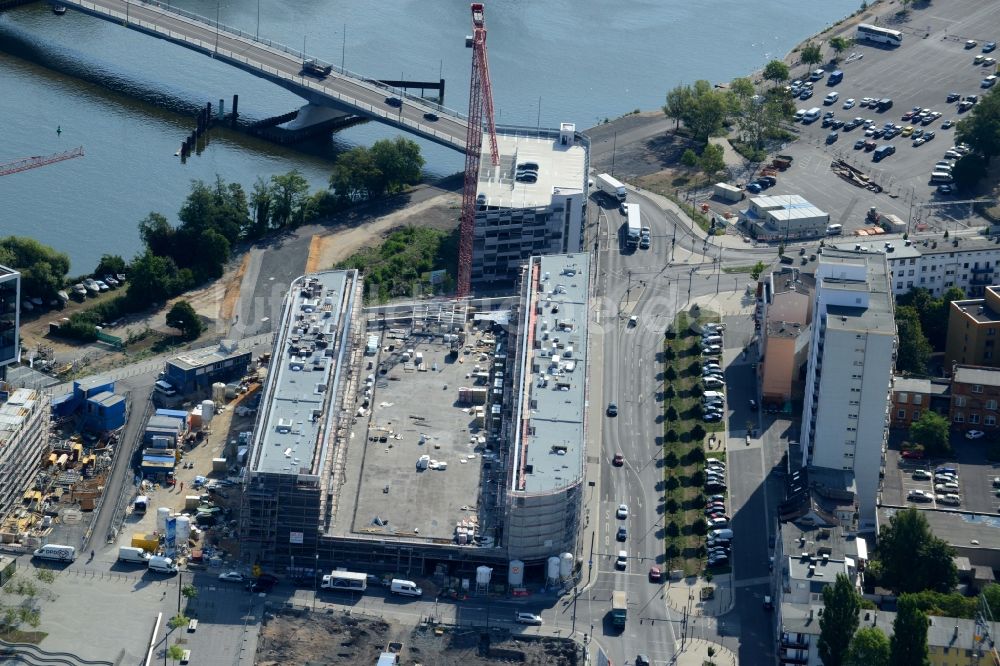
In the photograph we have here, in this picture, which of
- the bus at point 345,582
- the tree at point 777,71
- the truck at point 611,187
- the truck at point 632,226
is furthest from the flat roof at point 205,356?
the tree at point 777,71

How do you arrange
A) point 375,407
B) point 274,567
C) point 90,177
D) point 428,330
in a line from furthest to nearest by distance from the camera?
point 90,177
point 428,330
point 375,407
point 274,567

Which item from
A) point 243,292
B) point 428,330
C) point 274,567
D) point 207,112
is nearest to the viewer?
point 274,567

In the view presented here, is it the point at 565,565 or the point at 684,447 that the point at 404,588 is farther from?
the point at 684,447

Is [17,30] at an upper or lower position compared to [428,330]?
upper

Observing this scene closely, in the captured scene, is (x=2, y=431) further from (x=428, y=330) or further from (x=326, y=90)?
(x=326, y=90)

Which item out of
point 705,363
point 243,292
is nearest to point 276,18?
point 243,292

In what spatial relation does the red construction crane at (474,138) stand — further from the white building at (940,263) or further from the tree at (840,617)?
the tree at (840,617)

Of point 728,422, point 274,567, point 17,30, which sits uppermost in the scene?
point 17,30
